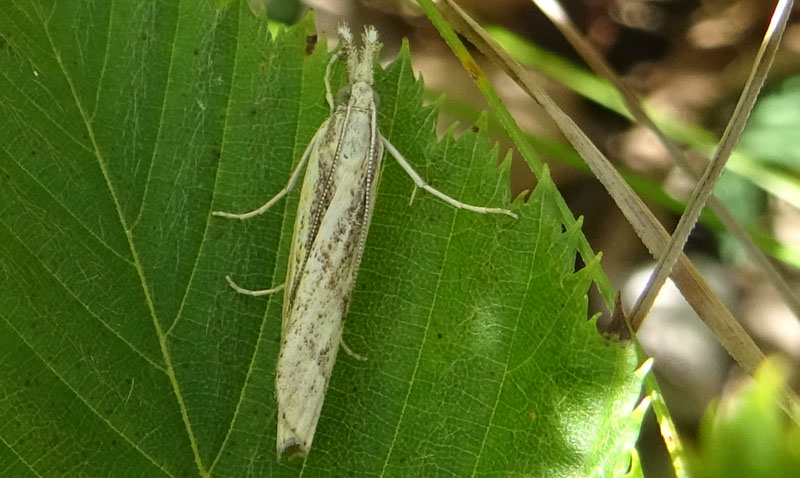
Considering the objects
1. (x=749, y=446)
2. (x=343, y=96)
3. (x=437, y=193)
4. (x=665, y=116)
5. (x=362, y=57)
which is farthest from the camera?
(x=665, y=116)

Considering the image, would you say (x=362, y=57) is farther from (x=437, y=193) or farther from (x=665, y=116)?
(x=665, y=116)

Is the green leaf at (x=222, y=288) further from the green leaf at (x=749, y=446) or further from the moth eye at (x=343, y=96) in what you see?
the green leaf at (x=749, y=446)

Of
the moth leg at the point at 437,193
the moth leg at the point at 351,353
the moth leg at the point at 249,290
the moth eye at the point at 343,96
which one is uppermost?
the moth eye at the point at 343,96

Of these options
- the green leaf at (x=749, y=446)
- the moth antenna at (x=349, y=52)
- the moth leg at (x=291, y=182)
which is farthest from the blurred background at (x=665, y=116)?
the green leaf at (x=749, y=446)

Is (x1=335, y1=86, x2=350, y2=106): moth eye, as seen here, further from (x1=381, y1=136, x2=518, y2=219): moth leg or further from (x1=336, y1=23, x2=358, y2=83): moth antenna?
(x1=381, y1=136, x2=518, y2=219): moth leg

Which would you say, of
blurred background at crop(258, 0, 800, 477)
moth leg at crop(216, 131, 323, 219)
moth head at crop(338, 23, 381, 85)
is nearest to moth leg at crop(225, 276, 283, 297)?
moth leg at crop(216, 131, 323, 219)

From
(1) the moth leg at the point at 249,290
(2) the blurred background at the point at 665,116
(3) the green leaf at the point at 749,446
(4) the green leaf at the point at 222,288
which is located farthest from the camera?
(2) the blurred background at the point at 665,116

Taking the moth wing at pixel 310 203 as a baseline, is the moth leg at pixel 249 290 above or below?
below

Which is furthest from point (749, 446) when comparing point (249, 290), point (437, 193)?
point (249, 290)
